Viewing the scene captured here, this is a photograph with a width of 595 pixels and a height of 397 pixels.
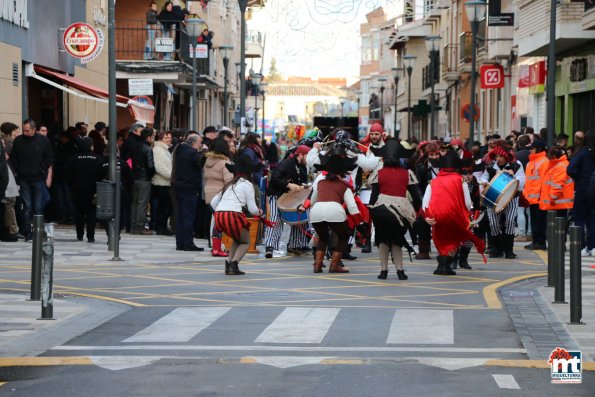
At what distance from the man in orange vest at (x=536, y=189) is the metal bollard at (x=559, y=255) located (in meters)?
8.44

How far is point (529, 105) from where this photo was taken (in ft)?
139

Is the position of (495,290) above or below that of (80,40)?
below

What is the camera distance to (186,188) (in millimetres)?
22109

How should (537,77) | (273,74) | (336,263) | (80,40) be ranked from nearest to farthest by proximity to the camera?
(336,263) → (80,40) → (537,77) → (273,74)

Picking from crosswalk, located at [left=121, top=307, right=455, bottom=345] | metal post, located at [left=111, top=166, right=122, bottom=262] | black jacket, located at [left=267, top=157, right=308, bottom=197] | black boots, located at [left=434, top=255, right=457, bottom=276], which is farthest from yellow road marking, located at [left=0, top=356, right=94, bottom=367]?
black jacket, located at [left=267, top=157, right=308, bottom=197]

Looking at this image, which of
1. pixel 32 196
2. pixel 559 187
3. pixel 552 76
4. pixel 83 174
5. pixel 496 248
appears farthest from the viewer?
pixel 552 76

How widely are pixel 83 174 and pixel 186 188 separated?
2028mm

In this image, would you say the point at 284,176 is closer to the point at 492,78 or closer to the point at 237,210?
the point at 237,210

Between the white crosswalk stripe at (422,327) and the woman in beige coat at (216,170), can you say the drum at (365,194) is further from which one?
the white crosswalk stripe at (422,327)

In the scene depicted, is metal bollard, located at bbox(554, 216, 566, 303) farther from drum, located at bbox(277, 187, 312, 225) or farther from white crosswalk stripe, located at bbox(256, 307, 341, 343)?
drum, located at bbox(277, 187, 312, 225)

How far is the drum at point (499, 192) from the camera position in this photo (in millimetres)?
20547

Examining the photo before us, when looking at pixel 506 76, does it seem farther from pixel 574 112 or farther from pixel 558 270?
pixel 558 270

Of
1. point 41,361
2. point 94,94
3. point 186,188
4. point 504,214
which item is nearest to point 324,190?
point 504,214

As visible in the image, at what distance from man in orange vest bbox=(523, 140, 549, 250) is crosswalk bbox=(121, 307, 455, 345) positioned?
9.32 m
